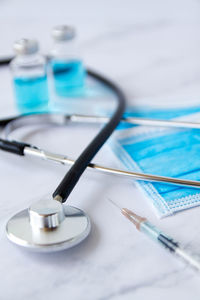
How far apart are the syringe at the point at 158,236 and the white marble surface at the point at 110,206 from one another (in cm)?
1

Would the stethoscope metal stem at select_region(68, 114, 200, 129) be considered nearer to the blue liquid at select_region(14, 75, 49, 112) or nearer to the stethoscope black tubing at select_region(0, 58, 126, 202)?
the stethoscope black tubing at select_region(0, 58, 126, 202)

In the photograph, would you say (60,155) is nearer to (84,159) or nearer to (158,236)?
(84,159)

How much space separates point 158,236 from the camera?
553 millimetres

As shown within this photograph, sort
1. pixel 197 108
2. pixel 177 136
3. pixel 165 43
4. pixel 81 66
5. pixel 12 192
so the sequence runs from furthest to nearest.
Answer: pixel 165 43 → pixel 81 66 → pixel 197 108 → pixel 177 136 → pixel 12 192

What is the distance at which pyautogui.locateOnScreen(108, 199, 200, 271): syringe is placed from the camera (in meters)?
0.52

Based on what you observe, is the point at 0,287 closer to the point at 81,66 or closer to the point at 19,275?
the point at 19,275

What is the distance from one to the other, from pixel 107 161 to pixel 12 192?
0.54ft

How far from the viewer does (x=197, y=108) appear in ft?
2.99

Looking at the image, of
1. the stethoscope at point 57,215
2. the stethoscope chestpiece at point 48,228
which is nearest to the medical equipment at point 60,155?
the stethoscope at point 57,215

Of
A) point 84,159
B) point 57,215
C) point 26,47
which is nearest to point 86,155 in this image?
point 84,159

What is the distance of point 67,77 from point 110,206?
47cm

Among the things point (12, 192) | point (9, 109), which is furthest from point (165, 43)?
point (12, 192)

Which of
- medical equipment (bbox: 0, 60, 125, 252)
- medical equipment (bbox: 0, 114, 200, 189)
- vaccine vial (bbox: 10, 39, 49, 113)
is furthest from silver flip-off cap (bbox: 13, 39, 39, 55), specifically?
medical equipment (bbox: 0, 60, 125, 252)

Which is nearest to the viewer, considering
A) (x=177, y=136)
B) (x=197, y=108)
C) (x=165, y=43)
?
(x=177, y=136)
